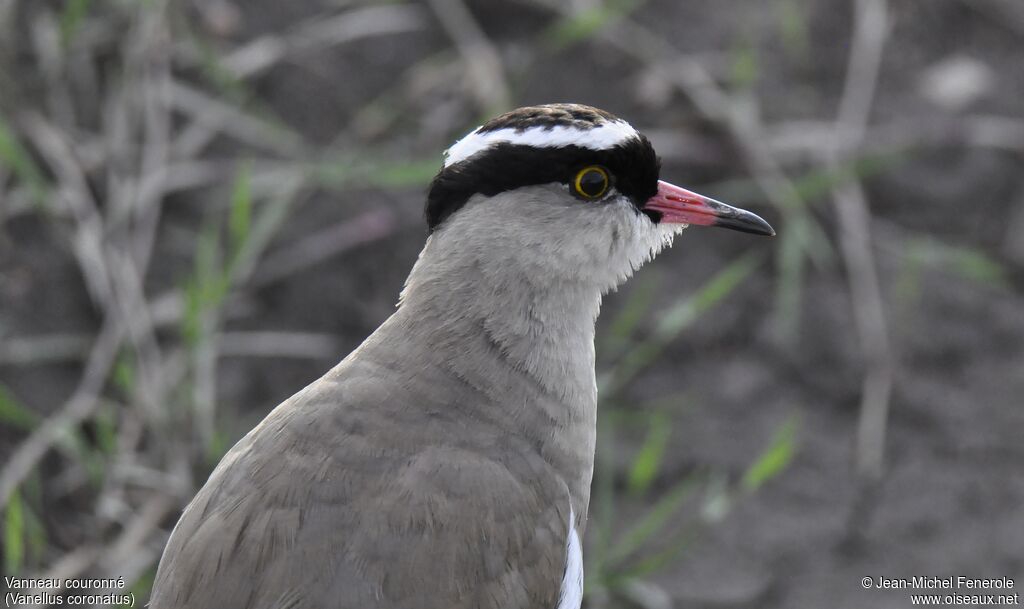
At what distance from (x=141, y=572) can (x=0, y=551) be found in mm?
442

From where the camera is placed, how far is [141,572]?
158 inches

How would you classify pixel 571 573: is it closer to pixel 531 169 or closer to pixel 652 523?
pixel 531 169

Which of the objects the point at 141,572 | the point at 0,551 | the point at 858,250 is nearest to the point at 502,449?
the point at 141,572

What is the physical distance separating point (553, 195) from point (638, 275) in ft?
6.23

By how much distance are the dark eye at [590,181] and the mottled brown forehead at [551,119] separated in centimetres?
12

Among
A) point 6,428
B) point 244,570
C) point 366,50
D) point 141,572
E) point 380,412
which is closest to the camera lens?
point 244,570

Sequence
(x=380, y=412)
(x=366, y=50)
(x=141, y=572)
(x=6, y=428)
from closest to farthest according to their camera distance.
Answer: (x=380, y=412)
(x=141, y=572)
(x=6, y=428)
(x=366, y=50)

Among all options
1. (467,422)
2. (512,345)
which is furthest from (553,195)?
(467,422)

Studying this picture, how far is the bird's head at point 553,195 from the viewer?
3113 mm

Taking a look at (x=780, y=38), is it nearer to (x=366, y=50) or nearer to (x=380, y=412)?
(x=366, y=50)

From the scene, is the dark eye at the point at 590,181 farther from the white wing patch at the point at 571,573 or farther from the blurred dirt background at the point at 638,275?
Result: the blurred dirt background at the point at 638,275

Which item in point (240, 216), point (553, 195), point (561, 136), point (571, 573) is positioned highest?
point (561, 136)

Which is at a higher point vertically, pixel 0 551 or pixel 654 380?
pixel 654 380

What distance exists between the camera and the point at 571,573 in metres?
3.00
